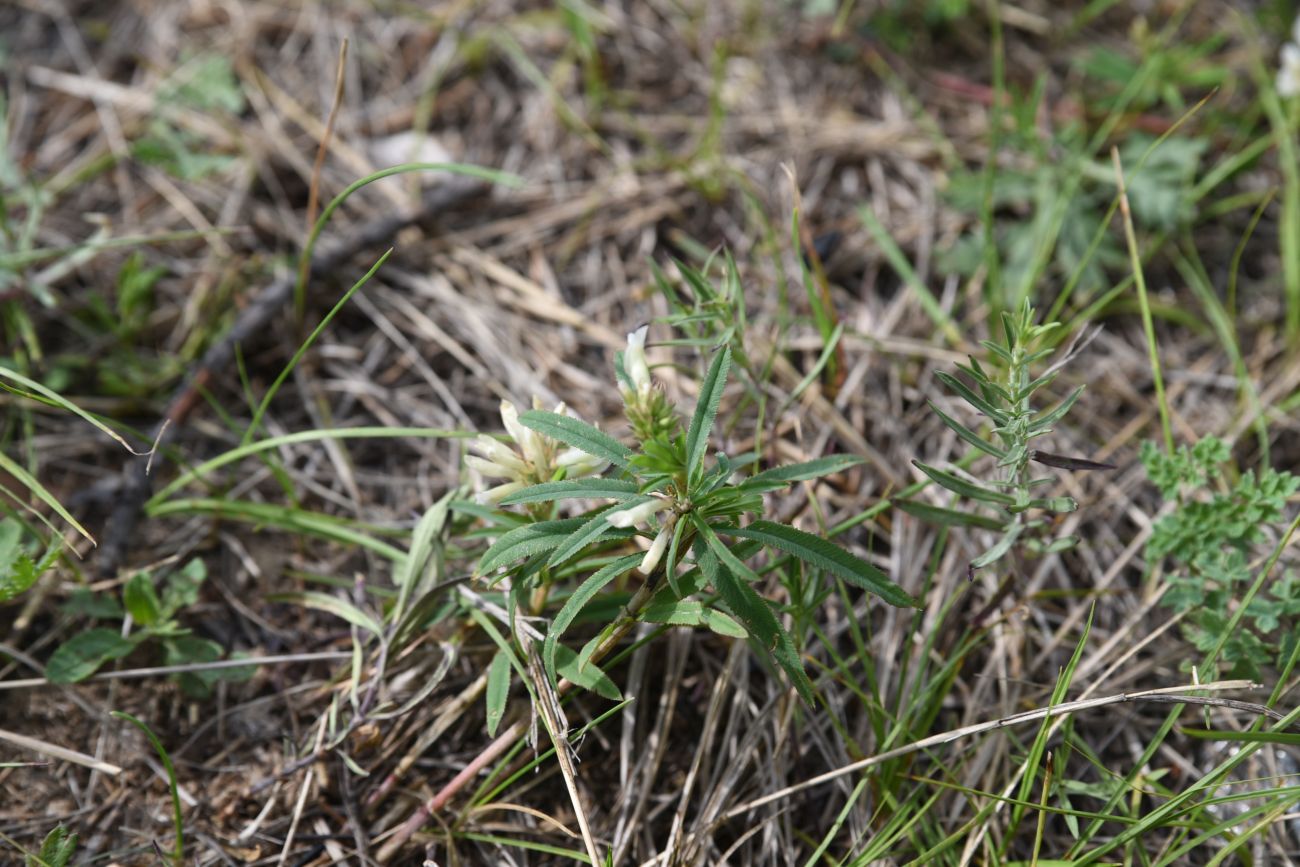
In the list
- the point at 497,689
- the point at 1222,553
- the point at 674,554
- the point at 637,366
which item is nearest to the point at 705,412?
the point at 637,366

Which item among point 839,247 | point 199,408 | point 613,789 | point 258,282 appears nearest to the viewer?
point 613,789

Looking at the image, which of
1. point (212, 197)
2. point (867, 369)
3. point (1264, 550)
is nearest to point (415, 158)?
point (212, 197)

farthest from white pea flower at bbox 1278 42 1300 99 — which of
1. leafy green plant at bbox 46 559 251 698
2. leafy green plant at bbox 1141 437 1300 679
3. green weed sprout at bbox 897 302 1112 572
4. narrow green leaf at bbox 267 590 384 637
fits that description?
leafy green plant at bbox 46 559 251 698

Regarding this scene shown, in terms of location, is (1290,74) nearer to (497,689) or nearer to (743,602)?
(743,602)

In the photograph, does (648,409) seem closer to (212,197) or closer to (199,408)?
(199,408)

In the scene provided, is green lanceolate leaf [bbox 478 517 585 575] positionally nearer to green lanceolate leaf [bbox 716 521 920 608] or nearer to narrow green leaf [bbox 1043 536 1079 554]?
green lanceolate leaf [bbox 716 521 920 608]

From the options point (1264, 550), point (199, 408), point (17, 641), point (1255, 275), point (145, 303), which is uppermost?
point (1255, 275)

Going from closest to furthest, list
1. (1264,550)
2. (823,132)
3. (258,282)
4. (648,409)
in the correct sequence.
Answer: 1. (648,409)
2. (1264,550)
3. (258,282)
4. (823,132)
